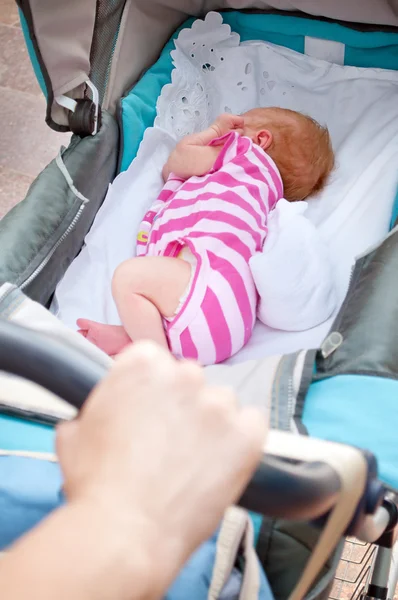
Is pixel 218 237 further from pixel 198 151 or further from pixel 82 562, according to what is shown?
pixel 82 562

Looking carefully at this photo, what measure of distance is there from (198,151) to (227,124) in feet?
0.35

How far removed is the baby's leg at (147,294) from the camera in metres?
1.05

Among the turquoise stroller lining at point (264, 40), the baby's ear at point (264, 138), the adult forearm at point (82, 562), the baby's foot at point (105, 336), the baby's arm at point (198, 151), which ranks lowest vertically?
the baby's foot at point (105, 336)

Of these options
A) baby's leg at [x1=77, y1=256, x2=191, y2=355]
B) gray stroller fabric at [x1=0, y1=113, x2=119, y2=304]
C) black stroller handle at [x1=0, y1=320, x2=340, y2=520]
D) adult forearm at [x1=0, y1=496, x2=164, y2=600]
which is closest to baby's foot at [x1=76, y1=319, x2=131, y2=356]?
baby's leg at [x1=77, y1=256, x2=191, y2=355]

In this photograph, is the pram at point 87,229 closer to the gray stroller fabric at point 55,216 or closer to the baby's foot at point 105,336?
the gray stroller fabric at point 55,216

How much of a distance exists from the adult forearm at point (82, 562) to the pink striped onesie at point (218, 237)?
74cm

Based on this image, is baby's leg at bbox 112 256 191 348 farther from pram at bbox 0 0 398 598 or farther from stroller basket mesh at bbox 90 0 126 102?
stroller basket mesh at bbox 90 0 126 102

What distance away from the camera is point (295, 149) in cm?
133

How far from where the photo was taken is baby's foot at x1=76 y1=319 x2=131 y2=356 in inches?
41.8

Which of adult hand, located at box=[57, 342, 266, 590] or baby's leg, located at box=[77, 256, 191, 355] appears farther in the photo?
baby's leg, located at box=[77, 256, 191, 355]

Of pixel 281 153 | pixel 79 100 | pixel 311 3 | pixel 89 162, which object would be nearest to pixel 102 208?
pixel 89 162

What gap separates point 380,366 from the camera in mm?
763

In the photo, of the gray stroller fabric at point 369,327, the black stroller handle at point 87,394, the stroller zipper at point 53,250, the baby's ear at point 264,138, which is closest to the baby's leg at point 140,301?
the stroller zipper at point 53,250

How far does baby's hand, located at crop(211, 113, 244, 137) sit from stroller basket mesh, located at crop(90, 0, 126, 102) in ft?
0.85
